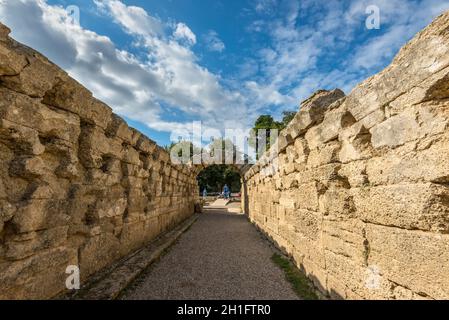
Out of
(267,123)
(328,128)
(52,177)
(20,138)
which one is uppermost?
(267,123)

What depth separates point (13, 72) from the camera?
2.47 meters

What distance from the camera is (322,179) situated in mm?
Answer: 3824

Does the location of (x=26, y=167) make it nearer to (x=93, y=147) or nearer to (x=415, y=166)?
(x=93, y=147)

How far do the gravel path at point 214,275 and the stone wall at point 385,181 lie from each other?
2.65 ft

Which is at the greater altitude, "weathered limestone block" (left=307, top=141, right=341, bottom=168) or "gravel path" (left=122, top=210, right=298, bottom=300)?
"weathered limestone block" (left=307, top=141, right=341, bottom=168)

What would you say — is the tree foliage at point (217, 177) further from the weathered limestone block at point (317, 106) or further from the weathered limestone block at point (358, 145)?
the weathered limestone block at point (358, 145)

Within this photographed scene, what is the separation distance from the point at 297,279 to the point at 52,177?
3792 millimetres

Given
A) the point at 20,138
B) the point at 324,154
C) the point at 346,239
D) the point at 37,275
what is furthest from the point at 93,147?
the point at 346,239

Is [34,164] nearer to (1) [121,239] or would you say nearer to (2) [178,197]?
(1) [121,239]

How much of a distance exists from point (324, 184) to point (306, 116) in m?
1.12

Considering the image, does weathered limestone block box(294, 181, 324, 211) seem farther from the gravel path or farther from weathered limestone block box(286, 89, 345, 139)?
the gravel path

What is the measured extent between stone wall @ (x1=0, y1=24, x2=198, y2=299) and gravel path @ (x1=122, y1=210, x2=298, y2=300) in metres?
0.88

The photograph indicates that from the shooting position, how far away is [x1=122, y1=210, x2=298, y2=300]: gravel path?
3857mm

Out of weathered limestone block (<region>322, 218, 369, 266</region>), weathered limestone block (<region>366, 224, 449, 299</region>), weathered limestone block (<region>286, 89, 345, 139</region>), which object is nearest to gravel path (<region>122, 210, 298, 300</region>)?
weathered limestone block (<region>322, 218, 369, 266</region>)
